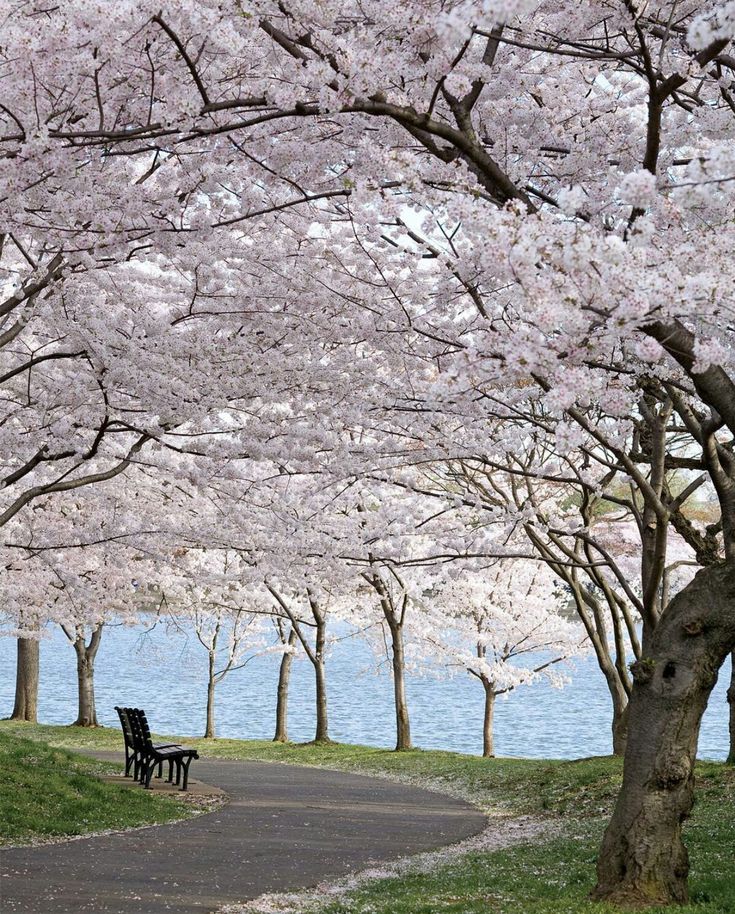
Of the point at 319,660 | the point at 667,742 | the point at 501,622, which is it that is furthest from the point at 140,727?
the point at 501,622

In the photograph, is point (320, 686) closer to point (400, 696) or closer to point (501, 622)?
point (400, 696)

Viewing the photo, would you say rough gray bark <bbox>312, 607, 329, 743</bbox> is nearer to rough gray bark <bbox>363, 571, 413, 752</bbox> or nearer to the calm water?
rough gray bark <bbox>363, 571, 413, 752</bbox>

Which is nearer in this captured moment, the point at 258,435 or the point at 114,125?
the point at 114,125

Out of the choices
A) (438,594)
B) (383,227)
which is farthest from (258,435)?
(438,594)

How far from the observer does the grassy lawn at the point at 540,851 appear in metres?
6.11

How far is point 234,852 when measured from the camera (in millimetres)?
8625

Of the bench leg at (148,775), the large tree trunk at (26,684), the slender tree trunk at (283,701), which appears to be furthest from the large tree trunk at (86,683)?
the bench leg at (148,775)

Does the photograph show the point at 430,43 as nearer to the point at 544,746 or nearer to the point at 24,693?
the point at 24,693

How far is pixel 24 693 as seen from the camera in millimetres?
25250

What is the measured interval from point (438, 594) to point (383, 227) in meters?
16.9

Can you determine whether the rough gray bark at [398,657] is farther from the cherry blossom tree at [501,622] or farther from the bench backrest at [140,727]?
the bench backrest at [140,727]

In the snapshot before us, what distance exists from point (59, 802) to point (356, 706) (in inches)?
1309

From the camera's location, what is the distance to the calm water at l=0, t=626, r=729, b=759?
103 feet

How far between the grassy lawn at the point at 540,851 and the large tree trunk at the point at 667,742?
11.8 inches
